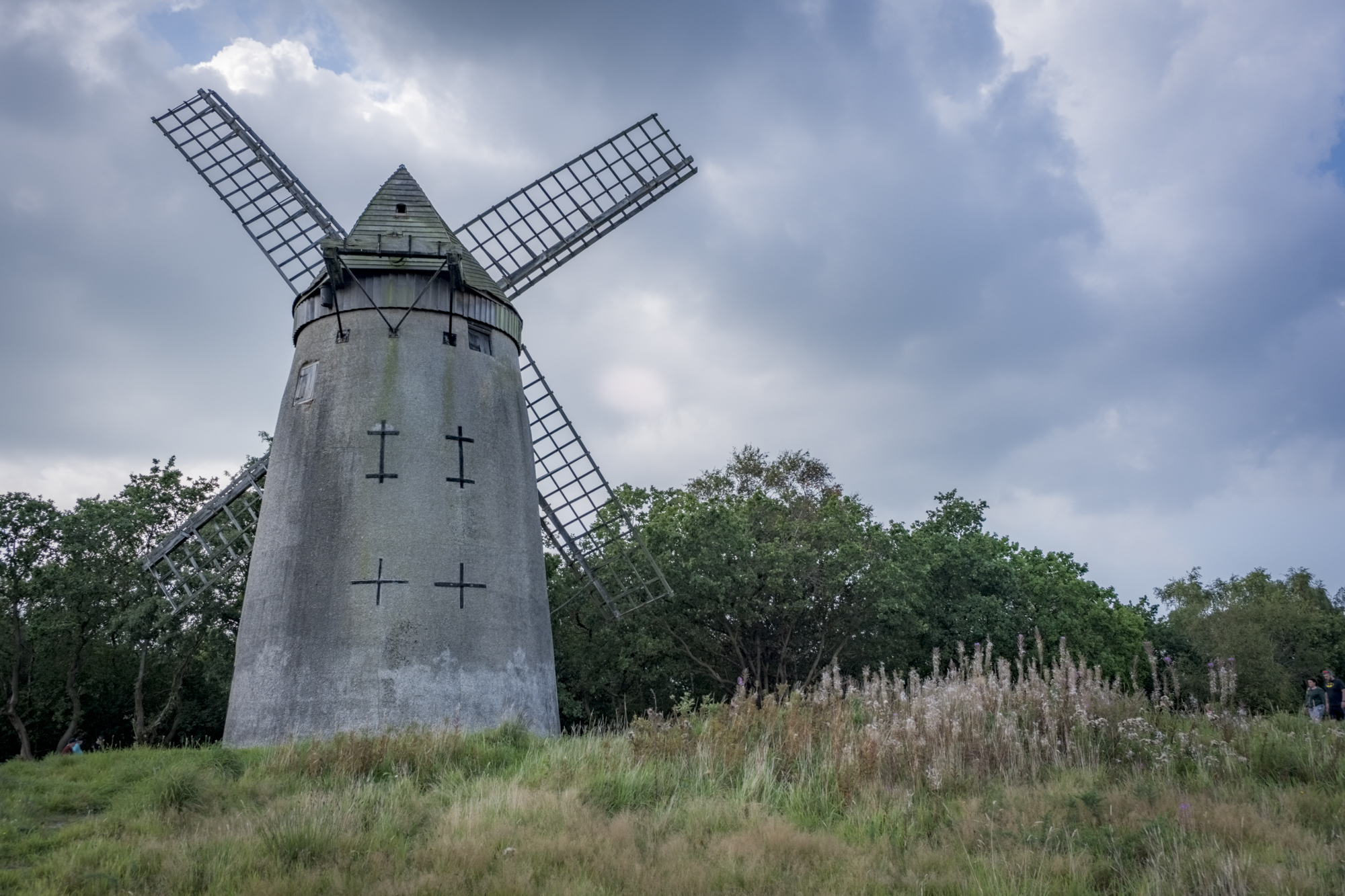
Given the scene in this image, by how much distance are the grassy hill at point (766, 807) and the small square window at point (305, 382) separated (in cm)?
639

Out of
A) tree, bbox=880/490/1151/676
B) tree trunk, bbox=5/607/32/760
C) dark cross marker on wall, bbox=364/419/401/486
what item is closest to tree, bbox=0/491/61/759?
tree trunk, bbox=5/607/32/760

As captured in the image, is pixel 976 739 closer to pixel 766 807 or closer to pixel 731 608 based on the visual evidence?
pixel 766 807

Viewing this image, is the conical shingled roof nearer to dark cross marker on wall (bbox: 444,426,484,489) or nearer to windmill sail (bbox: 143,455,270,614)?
dark cross marker on wall (bbox: 444,426,484,489)

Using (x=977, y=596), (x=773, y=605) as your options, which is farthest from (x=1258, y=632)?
(x=773, y=605)

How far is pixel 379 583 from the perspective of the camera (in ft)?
Result: 46.8

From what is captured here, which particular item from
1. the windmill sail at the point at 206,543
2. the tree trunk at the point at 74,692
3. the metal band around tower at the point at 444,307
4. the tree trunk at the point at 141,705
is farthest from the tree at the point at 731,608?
the tree trunk at the point at 74,692

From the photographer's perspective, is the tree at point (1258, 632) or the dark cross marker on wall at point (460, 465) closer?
the dark cross marker on wall at point (460, 465)

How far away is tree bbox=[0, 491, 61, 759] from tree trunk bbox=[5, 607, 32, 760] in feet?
0.07

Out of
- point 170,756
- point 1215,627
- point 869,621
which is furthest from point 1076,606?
point 170,756

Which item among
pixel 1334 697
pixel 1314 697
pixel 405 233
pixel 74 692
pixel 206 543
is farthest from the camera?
pixel 74 692

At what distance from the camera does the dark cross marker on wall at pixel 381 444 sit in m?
14.9

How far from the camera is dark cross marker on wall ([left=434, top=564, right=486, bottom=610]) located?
14.5m

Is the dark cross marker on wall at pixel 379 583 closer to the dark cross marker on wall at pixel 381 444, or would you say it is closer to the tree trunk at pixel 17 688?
the dark cross marker on wall at pixel 381 444

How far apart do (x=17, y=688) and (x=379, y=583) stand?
2240 cm
